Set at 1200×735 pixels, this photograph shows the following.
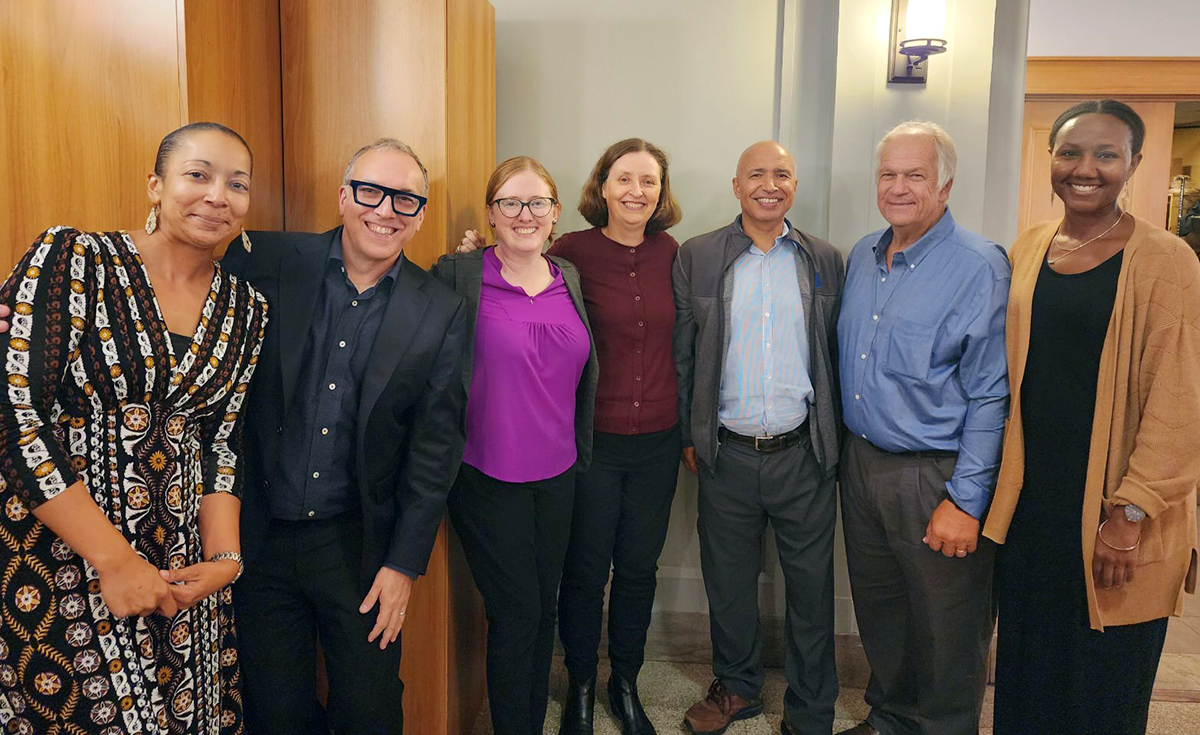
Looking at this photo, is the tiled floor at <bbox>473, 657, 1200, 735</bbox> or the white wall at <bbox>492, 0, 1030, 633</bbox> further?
the white wall at <bbox>492, 0, 1030, 633</bbox>

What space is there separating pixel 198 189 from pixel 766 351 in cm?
155

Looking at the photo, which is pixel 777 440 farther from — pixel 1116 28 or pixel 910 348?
pixel 1116 28

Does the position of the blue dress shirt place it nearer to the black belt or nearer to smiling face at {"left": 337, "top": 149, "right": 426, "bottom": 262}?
the black belt

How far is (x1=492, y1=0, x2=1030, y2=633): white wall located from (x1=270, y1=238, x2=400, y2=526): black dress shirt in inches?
52.8

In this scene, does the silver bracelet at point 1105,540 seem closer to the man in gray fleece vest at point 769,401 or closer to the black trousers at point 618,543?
the man in gray fleece vest at point 769,401

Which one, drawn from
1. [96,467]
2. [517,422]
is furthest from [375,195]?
[96,467]

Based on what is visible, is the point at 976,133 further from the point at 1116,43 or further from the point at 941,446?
the point at 1116,43

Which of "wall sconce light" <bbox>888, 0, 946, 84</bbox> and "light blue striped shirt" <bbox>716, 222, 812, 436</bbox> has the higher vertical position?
"wall sconce light" <bbox>888, 0, 946, 84</bbox>

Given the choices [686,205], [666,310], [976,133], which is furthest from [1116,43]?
[666,310]

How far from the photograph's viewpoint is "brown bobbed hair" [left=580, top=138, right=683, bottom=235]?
2301 mm

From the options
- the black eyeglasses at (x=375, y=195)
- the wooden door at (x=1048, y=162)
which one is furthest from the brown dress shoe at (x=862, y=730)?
the wooden door at (x=1048, y=162)

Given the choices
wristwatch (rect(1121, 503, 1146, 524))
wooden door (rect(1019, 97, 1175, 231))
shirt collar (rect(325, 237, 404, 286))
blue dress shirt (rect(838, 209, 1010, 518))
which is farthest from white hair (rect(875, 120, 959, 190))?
wooden door (rect(1019, 97, 1175, 231))

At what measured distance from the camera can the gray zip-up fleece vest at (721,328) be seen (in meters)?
2.25

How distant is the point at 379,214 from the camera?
169 centimetres
